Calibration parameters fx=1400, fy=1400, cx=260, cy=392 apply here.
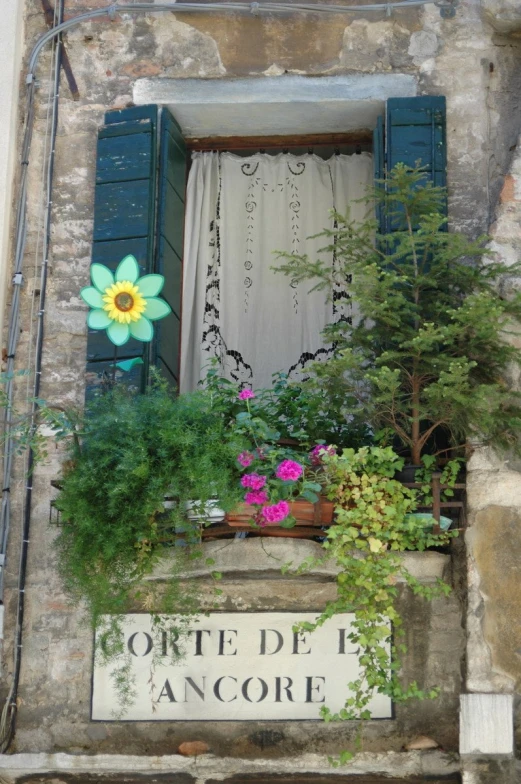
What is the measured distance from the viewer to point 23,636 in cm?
603

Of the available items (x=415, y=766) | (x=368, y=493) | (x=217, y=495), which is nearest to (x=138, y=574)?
(x=217, y=495)

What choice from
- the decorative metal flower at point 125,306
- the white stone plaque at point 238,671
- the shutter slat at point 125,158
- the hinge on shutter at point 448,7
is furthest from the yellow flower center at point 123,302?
the hinge on shutter at point 448,7

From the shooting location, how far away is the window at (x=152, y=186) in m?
6.36

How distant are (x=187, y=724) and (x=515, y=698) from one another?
4.41 feet

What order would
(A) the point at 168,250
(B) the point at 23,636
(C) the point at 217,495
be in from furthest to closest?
(A) the point at 168,250, (B) the point at 23,636, (C) the point at 217,495

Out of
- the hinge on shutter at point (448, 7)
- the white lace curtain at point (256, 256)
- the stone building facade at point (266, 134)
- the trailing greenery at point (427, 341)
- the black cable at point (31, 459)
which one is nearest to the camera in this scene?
the trailing greenery at point (427, 341)

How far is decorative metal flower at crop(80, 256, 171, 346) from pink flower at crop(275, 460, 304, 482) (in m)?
1.02

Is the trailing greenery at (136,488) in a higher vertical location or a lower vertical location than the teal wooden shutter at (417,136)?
lower

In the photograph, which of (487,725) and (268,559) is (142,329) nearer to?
(268,559)

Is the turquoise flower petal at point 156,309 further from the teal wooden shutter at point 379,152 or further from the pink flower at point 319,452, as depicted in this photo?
the teal wooden shutter at point 379,152

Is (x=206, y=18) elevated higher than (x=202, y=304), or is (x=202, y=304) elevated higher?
(x=206, y=18)

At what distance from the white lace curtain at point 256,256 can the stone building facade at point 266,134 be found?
0.22 metres

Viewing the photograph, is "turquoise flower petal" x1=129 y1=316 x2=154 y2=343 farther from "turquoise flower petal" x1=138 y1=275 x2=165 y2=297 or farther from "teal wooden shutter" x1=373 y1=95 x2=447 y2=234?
"teal wooden shutter" x1=373 y1=95 x2=447 y2=234

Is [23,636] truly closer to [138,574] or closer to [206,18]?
[138,574]
